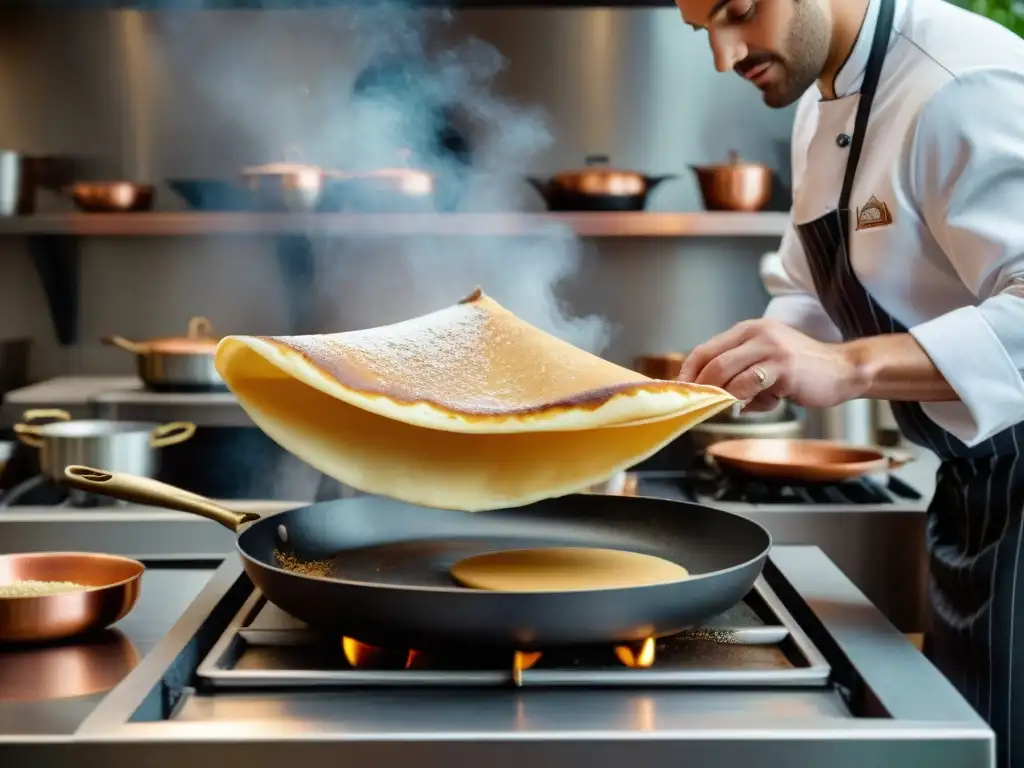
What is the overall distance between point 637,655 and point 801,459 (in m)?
1.47

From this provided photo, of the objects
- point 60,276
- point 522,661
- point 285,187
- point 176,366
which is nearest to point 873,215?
point 522,661

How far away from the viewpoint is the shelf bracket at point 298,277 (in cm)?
299

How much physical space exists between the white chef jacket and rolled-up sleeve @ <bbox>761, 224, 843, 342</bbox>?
Answer: 0.14 meters

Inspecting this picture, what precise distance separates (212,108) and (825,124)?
6.20ft

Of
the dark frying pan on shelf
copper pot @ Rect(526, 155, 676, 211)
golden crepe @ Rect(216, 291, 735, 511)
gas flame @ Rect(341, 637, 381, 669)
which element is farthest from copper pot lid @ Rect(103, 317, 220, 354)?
gas flame @ Rect(341, 637, 381, 669)

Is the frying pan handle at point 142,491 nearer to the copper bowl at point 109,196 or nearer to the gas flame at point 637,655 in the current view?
the gas flame at point 637,655

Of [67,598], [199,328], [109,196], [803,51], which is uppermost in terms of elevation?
[803,51]

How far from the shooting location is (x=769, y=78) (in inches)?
57.9

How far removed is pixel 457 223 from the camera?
268 centimetres

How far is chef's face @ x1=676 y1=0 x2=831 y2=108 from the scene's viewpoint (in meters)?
1.39

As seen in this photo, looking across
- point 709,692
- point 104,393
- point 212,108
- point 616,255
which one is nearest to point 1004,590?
point 709,692

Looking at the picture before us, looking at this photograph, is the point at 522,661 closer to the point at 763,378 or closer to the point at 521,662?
the point at 521,662

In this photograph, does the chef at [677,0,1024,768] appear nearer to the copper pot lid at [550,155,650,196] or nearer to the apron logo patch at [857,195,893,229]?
the apron logo patch at [857,195,893,229]

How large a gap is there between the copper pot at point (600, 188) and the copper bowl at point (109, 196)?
95 centimetres
